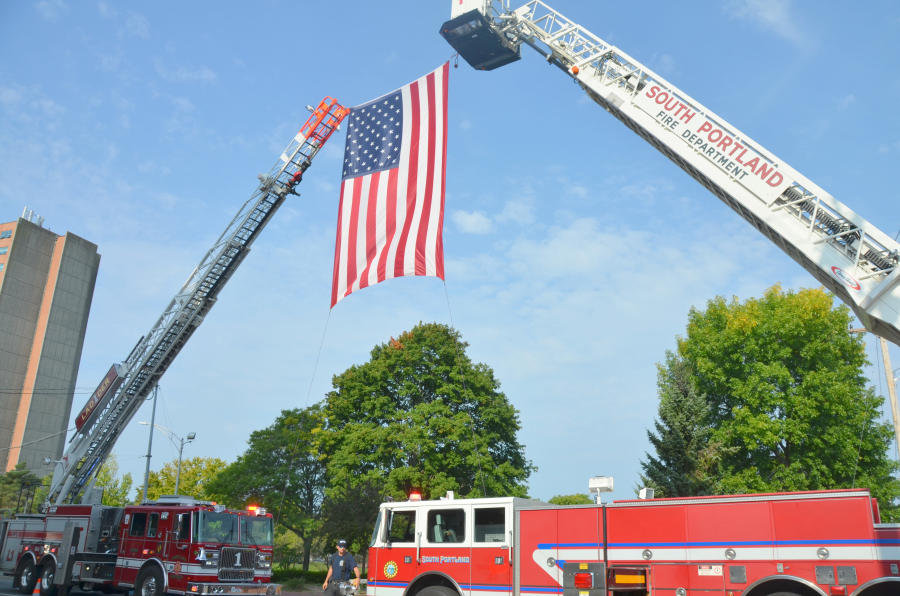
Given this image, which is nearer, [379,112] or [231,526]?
[379,112]

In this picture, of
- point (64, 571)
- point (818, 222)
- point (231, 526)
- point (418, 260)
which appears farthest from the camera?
point (64, 571)

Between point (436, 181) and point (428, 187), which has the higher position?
point (436, 181)

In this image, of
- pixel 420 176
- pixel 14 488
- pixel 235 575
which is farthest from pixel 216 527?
pixel 14 488

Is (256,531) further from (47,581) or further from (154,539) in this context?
(47,581)

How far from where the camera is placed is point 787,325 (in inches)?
1262

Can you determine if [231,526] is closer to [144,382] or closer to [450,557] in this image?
[450,557]

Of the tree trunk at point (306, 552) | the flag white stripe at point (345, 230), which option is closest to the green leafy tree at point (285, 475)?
the tree trunk at point (306, 552)

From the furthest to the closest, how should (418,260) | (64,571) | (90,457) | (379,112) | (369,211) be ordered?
(90,457), (64,571), (379,112), (369,211), (418,260)

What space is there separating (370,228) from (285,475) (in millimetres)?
26620

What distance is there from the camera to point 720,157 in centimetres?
1273

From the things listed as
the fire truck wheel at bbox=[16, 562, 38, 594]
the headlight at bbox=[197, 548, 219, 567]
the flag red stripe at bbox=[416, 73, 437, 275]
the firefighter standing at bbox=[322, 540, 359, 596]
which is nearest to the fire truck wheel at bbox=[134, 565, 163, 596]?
the headlight at bbox=[197, 548, 219, 567]

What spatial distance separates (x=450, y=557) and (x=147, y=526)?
1083cm

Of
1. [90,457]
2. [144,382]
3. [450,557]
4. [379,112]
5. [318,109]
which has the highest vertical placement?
[318,109]

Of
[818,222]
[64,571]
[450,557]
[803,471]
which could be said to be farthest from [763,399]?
[64,571]
